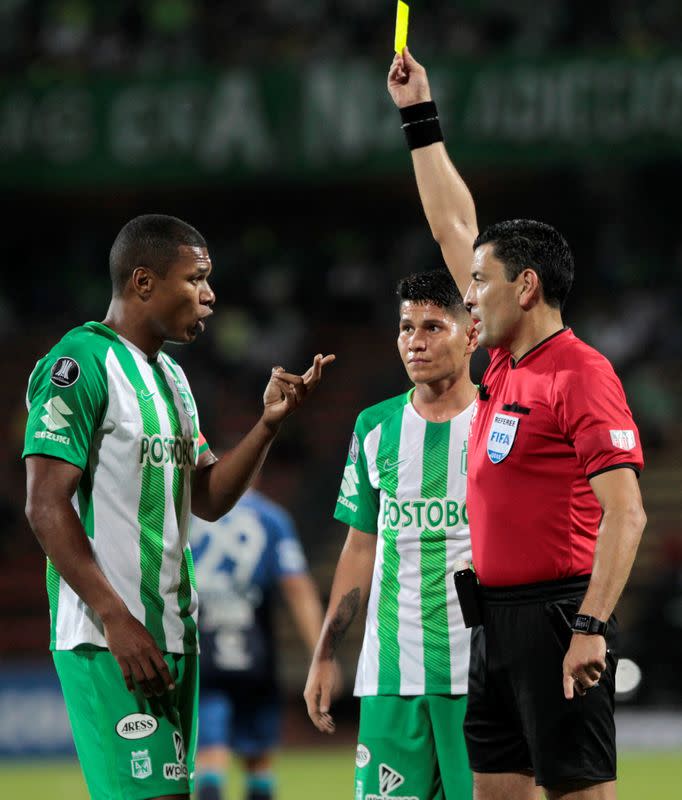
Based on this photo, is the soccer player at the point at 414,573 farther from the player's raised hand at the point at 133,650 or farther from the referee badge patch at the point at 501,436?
the player's raised hand at the point at 133,650

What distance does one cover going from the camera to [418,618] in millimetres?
4578

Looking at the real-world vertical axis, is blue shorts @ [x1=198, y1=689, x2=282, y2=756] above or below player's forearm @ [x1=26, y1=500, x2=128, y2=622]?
below

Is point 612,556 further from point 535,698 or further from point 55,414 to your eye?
point 55,414

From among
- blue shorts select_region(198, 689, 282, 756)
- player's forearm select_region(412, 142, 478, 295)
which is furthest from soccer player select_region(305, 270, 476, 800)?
blue shorts select_region(198, 689, 282, 756)

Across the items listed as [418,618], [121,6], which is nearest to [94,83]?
[121,6]

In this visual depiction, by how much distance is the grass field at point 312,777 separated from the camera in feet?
30.9

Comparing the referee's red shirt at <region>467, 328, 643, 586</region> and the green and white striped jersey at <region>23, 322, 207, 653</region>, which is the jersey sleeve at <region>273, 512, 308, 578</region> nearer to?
the green and white striped jersey at <region>23, 322, 207, 653</region>

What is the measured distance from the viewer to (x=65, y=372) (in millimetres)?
3770

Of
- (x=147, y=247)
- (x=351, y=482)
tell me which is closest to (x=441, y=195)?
(x=351, y=482)

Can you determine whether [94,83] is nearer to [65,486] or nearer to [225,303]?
[225,303]

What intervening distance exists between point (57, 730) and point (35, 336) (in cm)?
745

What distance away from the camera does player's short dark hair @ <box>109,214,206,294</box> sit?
157 inches

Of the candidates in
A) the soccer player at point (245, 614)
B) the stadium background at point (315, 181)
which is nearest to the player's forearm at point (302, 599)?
the soccer player at point (245, 614)

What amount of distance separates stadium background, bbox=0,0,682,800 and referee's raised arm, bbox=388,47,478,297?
880 cm
